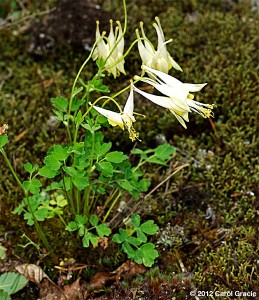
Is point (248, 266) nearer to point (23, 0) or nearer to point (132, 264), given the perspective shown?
point (132, 264)

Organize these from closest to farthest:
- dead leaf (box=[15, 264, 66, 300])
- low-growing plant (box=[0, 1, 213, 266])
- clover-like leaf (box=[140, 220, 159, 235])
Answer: low-growing plant (box=[0, 1, 213, 266]) → clover-like leaf (box=[140, 220, 159, 235]) → dead leaf (box=[15, 264, 66, 300])

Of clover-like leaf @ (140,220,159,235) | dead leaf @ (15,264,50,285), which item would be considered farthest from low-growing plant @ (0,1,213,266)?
dead leaf @ (15,264,50,285)

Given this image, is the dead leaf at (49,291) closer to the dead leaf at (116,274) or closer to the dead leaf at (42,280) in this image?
the dead leaf at (42,280)

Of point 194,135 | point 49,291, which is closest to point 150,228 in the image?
point 49,291

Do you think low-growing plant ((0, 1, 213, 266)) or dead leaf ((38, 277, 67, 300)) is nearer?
low-growing plant ((0, 1, 213, 266))

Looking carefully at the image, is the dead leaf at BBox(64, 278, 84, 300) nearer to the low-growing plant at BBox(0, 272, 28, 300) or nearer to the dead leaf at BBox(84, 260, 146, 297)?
the dead leaf at BBox(84, 260, 146, 297)

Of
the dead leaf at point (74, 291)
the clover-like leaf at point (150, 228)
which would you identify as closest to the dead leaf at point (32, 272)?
the dead leaf at point (74, 291)

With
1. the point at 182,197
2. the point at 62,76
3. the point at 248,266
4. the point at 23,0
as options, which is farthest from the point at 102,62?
the point at 23,0

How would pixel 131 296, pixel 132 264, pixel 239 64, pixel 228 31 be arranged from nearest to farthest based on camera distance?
pixel 131 296, pixel 132 264, pixel 239 64, pixel 228 31
